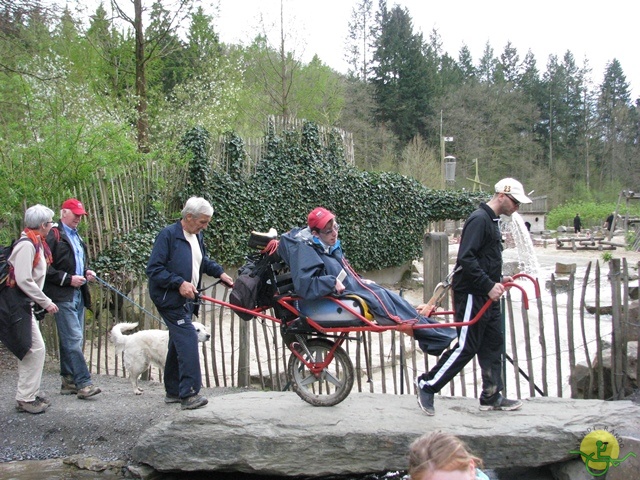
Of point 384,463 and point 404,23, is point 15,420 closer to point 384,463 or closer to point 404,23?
point 384,463

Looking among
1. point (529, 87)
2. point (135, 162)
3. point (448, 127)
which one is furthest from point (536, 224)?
point (135, 162)

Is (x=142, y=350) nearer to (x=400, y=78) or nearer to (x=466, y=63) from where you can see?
(x=400, y=78)

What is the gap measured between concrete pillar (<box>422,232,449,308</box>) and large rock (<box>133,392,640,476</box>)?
611 centimetres

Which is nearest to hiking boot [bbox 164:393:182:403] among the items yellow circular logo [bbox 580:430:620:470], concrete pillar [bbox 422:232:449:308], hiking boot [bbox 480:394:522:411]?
hiking boot [bbox 480:394:522:411]

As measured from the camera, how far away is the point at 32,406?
17.6 ft

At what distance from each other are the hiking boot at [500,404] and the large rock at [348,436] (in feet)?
0.23

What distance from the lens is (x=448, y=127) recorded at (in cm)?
4722

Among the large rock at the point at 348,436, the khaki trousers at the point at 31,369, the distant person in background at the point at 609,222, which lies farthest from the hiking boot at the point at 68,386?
the distant person in background at the point at 609,222

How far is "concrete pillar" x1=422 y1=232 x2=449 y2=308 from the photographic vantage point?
1081cm

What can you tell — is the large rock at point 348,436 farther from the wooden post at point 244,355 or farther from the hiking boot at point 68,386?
the wooden post at point 244,355

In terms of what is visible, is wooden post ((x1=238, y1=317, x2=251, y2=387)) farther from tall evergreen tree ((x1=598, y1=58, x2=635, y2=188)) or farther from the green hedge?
tall evergreen tree ((x1=598, y1=58, x2=635, y2=188))

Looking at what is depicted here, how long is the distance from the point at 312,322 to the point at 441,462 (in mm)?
2522

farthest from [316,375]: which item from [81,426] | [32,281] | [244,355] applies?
[32,281]

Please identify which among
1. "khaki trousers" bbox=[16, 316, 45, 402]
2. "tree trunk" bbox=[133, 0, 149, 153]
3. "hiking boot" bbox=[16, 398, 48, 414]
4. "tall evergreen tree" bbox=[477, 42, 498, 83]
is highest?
"tall evergreen tree" bbox=[477, 42, 498, 83]
